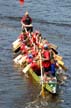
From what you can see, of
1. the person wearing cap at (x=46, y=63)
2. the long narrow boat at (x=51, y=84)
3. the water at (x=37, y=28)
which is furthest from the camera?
the person wearing cap at (x=46, y=63)

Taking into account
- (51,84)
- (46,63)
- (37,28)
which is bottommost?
(37,28)

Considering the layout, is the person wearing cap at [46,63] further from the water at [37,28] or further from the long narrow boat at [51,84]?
the water at [37,28]

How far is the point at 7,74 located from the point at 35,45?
9.28 feet

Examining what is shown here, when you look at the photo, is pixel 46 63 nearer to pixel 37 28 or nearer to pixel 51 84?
pixel 51 84

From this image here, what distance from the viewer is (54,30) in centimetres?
4544

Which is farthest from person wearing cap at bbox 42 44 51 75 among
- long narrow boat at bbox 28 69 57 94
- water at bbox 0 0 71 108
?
water at bbox 0 0 71 108

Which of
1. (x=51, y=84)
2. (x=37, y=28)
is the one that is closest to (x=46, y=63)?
(x=51, y=84)

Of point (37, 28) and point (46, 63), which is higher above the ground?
point (46, 63)

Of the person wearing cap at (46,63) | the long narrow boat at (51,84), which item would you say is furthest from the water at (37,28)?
the person wearing cap at (46,63)

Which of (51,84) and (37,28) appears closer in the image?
(51,84)

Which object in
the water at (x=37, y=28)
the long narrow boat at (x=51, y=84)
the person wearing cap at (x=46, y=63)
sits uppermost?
the person wearing cap at (x=46, y=63)

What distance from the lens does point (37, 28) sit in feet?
151

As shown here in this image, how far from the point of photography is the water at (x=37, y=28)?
1224 inches

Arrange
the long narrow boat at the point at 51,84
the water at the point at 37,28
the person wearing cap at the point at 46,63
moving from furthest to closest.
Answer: the person wearing cap at the point at 46,63
the long narrow boat at the point at 51,84
the water at the point at 37,28
